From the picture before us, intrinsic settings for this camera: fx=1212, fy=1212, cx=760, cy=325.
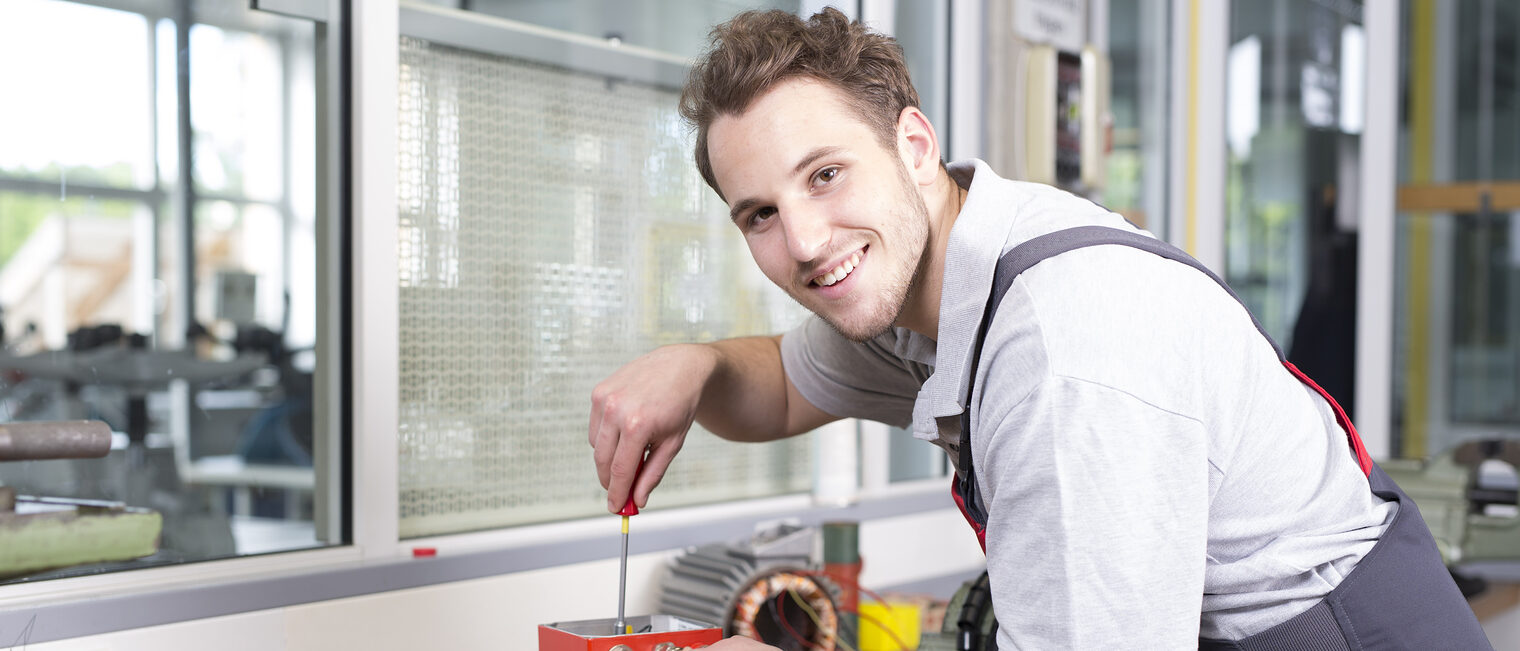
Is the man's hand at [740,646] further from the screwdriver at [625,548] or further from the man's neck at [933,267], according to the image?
the man's neck at [933,267]

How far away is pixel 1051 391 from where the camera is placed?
2.77ft

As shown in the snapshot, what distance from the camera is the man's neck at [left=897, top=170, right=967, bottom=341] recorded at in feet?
3.97

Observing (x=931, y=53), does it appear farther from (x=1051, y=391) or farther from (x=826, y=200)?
(x=1051, y=391)

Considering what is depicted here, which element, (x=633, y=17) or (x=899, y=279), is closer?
(x=899, y=279)

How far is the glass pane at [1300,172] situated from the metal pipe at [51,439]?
3358 millimetres

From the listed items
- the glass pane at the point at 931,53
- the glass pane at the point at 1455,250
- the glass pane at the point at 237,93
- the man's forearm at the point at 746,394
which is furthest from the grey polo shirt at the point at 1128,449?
the glass pane at the point at 1455,250

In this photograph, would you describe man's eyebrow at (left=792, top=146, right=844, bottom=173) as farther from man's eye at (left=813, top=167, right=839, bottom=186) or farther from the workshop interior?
the workshop interior

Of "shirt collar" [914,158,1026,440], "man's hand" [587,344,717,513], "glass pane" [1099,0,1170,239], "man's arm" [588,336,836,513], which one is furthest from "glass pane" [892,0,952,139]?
"shirt collar" [914,158,1026,440]

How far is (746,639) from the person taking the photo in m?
1.04

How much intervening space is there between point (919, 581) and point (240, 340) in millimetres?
2279

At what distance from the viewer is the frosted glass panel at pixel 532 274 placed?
65.3 inches

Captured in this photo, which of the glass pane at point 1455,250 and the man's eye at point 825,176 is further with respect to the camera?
the glass pane at point 1455,250

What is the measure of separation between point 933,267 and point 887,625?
0.88 meters

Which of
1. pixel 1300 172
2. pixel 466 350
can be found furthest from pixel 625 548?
pixel 1300 172
